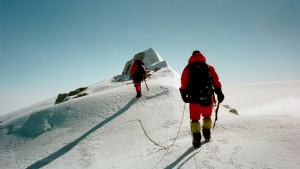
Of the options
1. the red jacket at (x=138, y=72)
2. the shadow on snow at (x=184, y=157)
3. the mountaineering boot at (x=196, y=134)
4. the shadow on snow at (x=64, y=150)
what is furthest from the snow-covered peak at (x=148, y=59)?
the shadow on snow at (x=184, y=157)

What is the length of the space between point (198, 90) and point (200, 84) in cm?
18

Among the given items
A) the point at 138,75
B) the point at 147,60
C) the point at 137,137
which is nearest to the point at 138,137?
the point at 137,137

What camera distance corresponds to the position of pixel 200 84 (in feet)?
18.3

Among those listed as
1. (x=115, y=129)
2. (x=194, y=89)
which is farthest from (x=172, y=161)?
(x=115, y=129)

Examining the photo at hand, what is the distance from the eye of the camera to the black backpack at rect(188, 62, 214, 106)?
5.45 meters

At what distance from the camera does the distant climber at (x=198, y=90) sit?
5.44m

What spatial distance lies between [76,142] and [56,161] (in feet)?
3.63

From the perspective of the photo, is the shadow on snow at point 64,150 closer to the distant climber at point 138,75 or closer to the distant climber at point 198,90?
the distant climber at point 138,75

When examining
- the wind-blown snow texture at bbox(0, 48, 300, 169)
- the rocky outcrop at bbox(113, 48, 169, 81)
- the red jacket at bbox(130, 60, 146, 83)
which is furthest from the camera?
the rocky outcrop at bbox(113, 48, 169, 81)

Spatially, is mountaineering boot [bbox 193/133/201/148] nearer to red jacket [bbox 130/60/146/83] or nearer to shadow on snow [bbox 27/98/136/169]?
shadow on snow [bbox 27/98/136/169]

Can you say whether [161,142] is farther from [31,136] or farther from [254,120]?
[31,136]

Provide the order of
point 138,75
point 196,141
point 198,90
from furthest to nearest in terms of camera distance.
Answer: point 138,75 → point 198,90 → point 196,141

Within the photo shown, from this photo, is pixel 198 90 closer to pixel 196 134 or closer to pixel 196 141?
pixel 196 134

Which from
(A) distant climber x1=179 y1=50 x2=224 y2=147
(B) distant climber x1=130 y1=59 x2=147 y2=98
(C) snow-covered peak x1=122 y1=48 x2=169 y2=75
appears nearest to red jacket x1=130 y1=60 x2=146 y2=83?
(B) distant climber x1=130 y1=59 x2=147 y2=98
